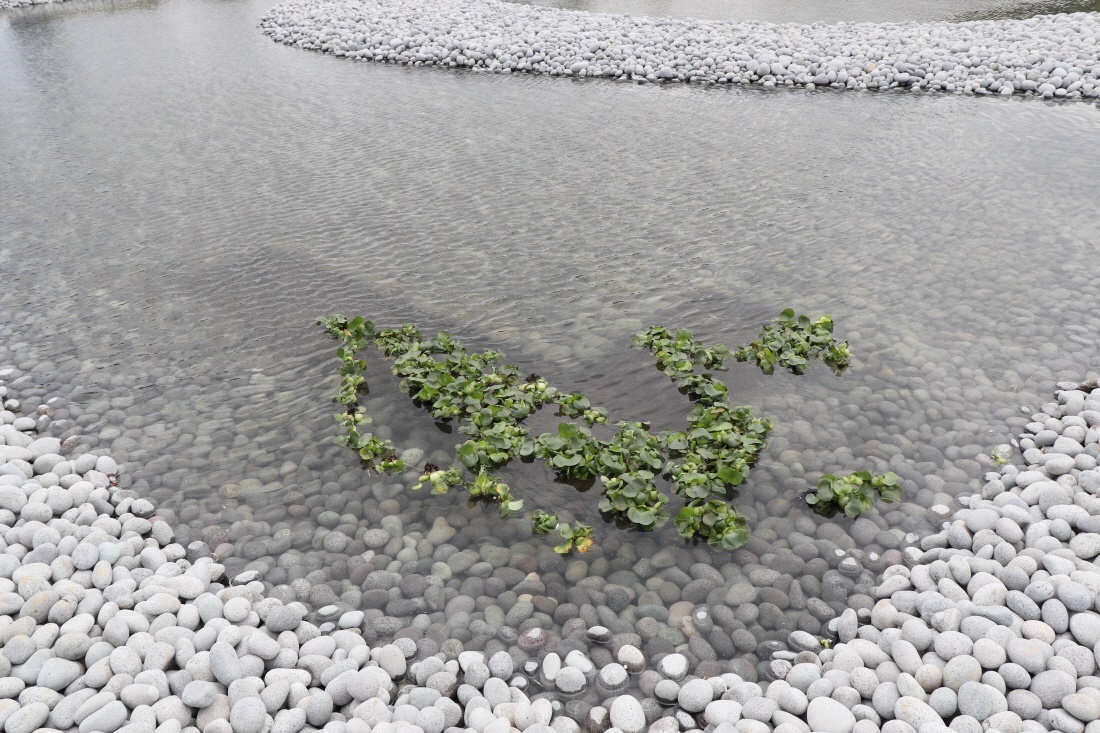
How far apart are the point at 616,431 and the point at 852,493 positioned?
1.98 metres

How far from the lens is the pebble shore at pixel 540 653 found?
4.07m

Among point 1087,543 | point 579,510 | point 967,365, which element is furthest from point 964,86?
point 579,510

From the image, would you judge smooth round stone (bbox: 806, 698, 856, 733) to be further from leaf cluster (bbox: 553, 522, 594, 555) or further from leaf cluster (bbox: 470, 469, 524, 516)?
leaf cluster (bbox: 470, 469, 524, 516)

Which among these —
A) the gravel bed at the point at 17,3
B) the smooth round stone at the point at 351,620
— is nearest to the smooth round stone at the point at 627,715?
the smooth round stone at the point at 351,620

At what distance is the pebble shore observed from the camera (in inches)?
160

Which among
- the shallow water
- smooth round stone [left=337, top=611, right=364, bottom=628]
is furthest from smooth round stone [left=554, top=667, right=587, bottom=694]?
smooth round stone [left=337, top=611, right=364, bottom=628]

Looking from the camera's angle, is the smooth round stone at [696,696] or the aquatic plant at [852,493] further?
the aquatic plant at [852,493]

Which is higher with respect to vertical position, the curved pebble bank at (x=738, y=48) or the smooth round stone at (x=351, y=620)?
the curved pebble bank at (x=738, y=48)

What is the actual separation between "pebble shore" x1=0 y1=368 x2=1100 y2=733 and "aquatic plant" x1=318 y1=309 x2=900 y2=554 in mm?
579

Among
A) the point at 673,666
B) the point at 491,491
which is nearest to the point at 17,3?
the point at 491,491

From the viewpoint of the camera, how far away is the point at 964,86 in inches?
571

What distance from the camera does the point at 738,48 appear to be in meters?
16.2

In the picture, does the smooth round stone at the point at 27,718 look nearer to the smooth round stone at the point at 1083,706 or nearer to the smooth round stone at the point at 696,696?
the smooth round stone at the point at 696,696

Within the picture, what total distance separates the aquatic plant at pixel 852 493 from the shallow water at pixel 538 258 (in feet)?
0.56
